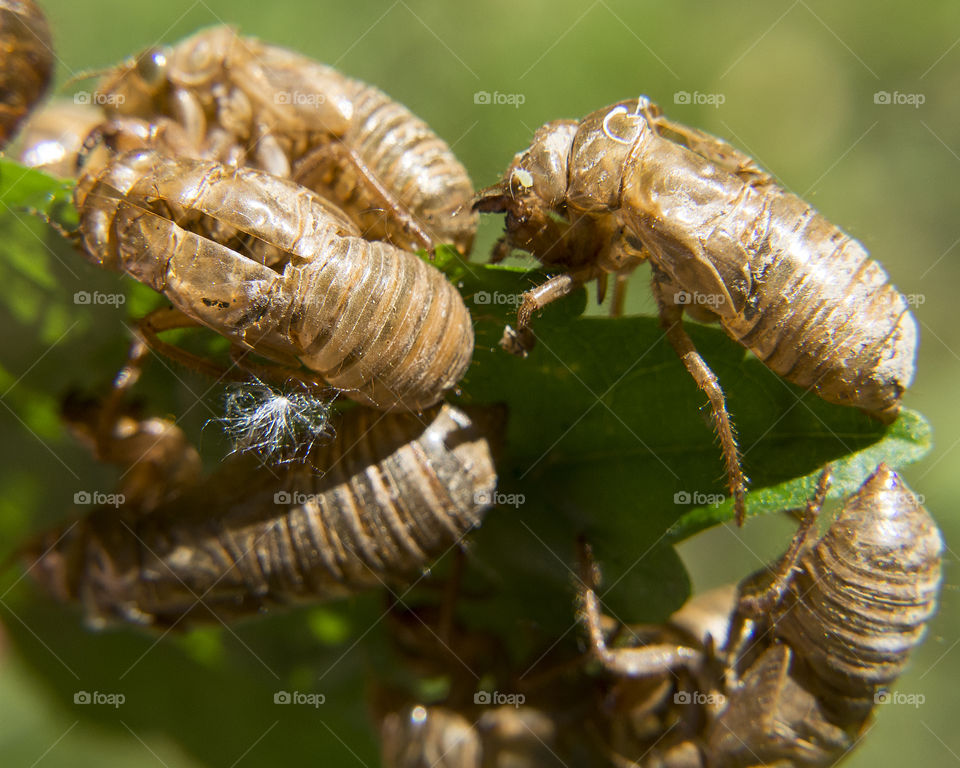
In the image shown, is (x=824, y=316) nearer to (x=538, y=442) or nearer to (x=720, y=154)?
(x=720, y=154)

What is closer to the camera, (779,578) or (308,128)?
(779,578)

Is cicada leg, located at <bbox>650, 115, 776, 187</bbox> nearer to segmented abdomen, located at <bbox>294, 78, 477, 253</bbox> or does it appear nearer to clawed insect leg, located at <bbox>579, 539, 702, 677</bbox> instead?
segmented abdomen, located at <bbox>294, 78, 477, 253</bbox>

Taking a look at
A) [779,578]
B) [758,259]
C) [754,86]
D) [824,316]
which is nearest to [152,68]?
[758,259]

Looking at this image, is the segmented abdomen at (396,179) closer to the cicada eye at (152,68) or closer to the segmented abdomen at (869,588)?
the cicada eye at (152,68)

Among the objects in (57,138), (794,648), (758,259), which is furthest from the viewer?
(57,138)

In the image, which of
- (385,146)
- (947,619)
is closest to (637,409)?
(385,146)

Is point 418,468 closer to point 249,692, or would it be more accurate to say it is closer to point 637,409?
point 637,409
